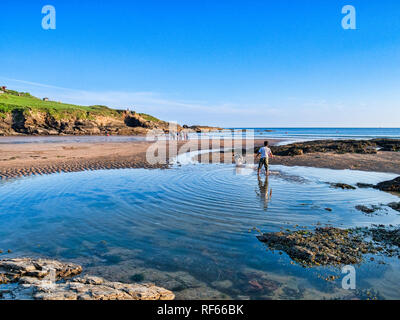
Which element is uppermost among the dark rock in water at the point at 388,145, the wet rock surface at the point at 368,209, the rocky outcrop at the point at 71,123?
the rocky outcrop at the point at 71,123

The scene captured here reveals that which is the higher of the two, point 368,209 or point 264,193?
point 264,193

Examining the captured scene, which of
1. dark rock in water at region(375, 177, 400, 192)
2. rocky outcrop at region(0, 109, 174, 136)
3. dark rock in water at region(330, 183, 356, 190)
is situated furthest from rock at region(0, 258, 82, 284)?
rocky outcrop at region(0, 109, 174, 136)

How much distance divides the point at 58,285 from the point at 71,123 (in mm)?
79748

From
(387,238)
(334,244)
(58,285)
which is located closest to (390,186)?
(387,238)

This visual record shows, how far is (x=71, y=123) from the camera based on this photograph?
72.9 m

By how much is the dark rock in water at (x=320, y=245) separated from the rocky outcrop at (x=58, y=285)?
3.05 metres

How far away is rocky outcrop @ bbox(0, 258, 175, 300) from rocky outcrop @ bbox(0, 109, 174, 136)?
7075 centimetres

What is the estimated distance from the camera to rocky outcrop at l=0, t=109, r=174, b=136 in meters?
62.5

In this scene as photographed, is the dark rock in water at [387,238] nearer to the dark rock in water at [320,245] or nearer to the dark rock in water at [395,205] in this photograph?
the dark rock in water at [320,245]

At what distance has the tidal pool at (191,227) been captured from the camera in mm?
4484

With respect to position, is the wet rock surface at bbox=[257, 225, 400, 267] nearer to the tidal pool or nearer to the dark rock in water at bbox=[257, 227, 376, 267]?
the dark rock in water at bbox=[257, 227, 376, 267]

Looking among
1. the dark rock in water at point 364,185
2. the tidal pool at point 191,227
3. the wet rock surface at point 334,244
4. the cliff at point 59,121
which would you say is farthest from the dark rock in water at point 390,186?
the cliff at point 59,121

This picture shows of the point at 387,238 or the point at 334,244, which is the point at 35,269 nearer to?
the point at 334,244

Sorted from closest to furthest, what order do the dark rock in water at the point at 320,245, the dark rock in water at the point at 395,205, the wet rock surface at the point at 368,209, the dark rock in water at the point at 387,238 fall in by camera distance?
the dark rock in water at the point at 320,245
the dark rock in water at the point at 387,238
the wet rock surface at the point at 368,209
the dark rock in water at the point at 395,205
